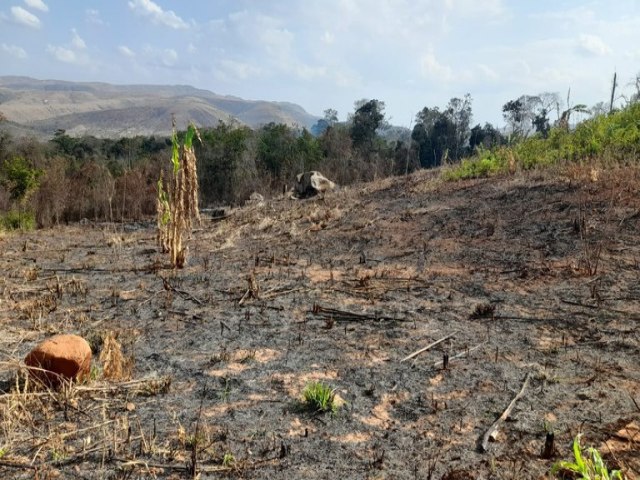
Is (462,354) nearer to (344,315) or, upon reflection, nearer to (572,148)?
(344,315)

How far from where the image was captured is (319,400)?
2.81 m

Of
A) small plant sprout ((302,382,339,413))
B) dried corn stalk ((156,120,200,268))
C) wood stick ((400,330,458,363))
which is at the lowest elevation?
small plant sprout ((302,382,339,413))

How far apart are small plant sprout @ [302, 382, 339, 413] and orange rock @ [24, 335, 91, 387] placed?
1480 mm

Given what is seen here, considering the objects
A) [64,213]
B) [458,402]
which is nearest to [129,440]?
[458,402]

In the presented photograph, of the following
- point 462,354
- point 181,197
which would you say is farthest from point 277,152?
point 462,354

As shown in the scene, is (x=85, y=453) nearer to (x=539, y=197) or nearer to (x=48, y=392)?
(x=48, y=392)

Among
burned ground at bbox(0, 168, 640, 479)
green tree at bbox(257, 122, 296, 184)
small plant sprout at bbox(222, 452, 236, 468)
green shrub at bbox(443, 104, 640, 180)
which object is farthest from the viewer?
green tree at bbox(257, 122, 296, 184)

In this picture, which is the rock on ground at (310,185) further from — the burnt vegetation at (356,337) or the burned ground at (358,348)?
the burned ground at (358,348)

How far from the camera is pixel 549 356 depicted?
11.2ft

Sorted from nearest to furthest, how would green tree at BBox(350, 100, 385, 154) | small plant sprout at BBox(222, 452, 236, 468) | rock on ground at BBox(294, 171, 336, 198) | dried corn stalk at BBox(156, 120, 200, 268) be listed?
small plant sprout at BBox(222, 452, 236, 468)
dried corn stalk at BBox(156, 120, 200, 268)
rock on ground at BBox(294, 171, 336, 198)
green tree at BBox(350, 100, 385, 154)

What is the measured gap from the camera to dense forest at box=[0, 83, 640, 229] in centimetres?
1123

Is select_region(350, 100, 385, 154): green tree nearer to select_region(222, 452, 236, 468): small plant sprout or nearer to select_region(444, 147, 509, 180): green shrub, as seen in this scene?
select_region(444, 147, 509, 180): green shrub

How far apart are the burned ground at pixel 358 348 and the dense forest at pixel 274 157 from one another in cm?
357

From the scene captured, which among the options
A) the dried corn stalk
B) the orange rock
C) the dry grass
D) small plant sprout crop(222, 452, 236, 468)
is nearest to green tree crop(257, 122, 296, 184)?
the dried corn stalk
